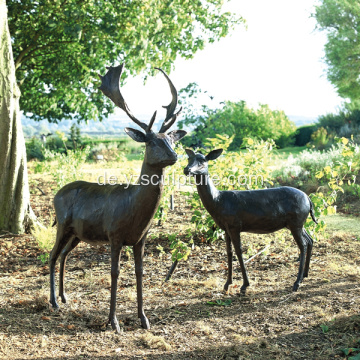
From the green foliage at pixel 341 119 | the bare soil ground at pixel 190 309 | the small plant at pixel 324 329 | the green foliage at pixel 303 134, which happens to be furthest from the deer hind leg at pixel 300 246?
the green foliage at pixel 303 134

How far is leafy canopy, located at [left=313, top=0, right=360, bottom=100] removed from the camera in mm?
27156

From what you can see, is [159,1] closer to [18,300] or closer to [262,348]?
[18,300]

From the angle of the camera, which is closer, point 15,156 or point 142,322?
point 142,322

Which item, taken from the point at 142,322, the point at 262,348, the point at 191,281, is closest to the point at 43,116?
the point at 191,281

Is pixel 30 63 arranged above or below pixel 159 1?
below

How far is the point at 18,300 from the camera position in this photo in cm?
500

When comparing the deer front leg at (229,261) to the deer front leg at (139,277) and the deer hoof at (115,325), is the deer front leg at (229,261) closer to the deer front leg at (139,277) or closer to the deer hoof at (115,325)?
the deer front leg at (139,277)

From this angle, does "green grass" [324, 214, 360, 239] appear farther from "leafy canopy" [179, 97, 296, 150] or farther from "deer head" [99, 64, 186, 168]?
"leafy canopy" [179, 97, 296, 150]

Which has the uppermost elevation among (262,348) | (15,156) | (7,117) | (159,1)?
(159,1)

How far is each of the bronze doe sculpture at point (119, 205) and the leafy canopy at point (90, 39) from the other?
199 inches

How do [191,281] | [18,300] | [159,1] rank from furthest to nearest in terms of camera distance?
[159,1]
[191,281]
[18,300]

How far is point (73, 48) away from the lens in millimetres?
10297

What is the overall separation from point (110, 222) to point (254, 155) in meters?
3.57

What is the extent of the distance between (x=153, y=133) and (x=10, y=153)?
4.75 m
